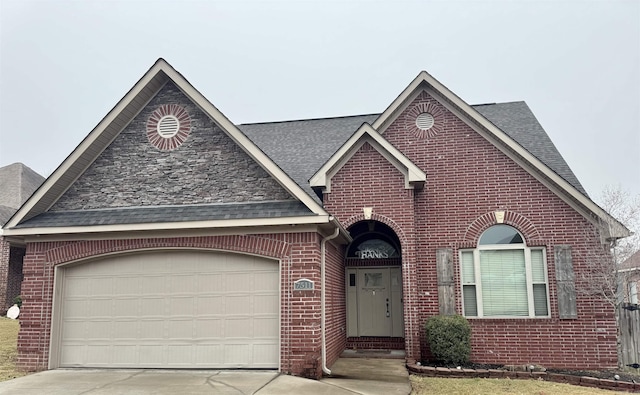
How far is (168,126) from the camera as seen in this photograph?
11625 millimetres

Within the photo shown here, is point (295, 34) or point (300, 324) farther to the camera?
point (295, 34)

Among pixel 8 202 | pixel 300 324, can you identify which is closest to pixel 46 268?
pixel 300 324

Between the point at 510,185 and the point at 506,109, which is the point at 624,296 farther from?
the point at 506,109

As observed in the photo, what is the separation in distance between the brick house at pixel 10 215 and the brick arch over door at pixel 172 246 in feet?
23.2

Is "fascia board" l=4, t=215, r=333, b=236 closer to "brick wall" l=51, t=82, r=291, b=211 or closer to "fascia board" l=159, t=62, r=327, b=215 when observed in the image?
"fascia board" l=159, t=62, r=327, b=215

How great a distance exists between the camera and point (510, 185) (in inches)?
501

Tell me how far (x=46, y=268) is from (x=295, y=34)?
61220 millimetres

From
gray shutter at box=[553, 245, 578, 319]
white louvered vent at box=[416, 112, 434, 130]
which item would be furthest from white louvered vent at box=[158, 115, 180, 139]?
gray shutter at box=[553, 245, 578, 319]

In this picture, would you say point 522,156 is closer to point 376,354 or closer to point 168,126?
point 376,354

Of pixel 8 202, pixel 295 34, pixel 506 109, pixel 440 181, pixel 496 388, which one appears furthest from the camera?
pixel 295 34

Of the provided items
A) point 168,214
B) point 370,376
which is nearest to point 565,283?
point 370,376

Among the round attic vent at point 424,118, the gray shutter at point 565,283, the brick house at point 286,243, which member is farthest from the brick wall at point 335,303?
the gray shutter at point 565,283

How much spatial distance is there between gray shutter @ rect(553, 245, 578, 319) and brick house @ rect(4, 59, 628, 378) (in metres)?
0.03

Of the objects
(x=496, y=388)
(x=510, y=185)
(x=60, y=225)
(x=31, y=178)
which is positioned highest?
(x=31, y=178)
